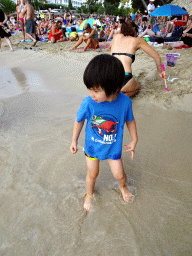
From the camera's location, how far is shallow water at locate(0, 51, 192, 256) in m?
1.32

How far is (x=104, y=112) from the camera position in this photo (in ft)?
3.93

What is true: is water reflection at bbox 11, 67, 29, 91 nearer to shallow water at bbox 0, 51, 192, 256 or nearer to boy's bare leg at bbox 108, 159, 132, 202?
shallow water at bbox 0, 51, 192, 256

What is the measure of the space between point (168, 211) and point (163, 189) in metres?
0.23

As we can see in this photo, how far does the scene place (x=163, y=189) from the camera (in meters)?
1.70

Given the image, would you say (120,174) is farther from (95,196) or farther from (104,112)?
(104,112)

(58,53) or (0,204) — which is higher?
(58,53)

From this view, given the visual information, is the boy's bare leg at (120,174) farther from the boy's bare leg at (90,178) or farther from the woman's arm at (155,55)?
the woman's arm at (155,55)

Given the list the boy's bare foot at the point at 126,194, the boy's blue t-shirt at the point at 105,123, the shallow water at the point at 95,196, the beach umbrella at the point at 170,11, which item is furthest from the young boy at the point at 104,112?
the beach umbrella at the point at 170,11

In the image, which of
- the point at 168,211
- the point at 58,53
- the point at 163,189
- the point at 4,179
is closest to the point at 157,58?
the point at 163,189

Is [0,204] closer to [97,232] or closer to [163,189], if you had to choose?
[97,232]

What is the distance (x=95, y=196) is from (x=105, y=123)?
2.66 ft

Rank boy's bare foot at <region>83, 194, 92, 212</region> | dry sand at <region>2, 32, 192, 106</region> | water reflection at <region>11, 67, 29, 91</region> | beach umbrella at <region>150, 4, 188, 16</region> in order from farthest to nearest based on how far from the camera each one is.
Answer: beach umbrella at <region>150, 4, 188, 16</region> < water reflection at <region>11, 67, 29, 91</region> < dry sand at <region>2, 32, 192, 106</region> < boy's bare foot at <region>83, 194, 92, 212</region>

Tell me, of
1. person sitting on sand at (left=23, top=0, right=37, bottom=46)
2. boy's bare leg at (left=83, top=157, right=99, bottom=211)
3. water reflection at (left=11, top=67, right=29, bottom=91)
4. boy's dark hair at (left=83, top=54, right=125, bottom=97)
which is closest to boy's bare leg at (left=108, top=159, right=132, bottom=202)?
boy's bare leg at (left=83, top=157, right=99, bottom=211)

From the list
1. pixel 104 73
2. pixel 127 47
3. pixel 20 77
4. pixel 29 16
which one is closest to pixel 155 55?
pixel 127 47
